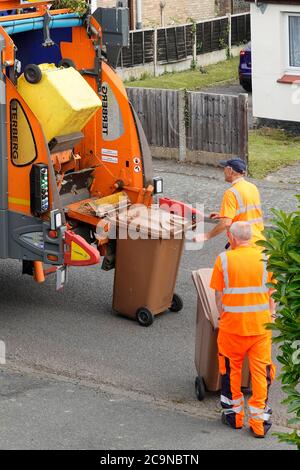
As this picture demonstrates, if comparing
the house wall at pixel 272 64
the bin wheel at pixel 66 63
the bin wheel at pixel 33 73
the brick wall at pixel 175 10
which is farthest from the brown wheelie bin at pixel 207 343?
the brick wall at pixel 175 10

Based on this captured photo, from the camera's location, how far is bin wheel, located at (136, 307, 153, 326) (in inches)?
389

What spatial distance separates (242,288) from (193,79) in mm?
15049

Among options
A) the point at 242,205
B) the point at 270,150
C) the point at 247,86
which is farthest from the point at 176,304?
the point at 247,86

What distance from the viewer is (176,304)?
33.6ft

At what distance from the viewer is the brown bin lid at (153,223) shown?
963 centimetres

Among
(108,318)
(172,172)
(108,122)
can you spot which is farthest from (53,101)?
(172,172)

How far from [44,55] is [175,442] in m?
4.33

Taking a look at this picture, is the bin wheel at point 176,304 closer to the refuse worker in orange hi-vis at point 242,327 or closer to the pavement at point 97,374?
the pavement at point 97,374

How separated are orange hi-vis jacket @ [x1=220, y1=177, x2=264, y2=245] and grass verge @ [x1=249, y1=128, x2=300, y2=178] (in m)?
5.55

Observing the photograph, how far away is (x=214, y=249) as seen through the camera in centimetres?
1203

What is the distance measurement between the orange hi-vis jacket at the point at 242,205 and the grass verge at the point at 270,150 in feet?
18.2

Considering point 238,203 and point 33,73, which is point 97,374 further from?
point 33,73

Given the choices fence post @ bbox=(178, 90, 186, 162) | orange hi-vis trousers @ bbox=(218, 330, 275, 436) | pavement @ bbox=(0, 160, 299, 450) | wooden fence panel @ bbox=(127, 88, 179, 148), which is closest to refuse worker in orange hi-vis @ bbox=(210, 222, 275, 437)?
orange hi-vis trousers @ bbox=(218, 330, 275, 436)
